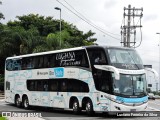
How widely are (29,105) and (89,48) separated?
29.1 feet

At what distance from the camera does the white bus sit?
21484mm

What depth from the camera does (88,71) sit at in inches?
898

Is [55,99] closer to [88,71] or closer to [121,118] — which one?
[88,71]

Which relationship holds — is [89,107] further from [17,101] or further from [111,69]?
[17,101]

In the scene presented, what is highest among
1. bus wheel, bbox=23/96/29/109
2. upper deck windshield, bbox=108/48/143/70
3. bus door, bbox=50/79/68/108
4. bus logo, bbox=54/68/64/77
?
upper deck windshield, bbox=108/48/143/70

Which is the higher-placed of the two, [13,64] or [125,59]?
[13,64]

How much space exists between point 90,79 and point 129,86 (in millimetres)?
2219

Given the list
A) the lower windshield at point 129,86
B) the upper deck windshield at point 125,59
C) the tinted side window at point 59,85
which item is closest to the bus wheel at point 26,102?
the tinted side window at point 59,85

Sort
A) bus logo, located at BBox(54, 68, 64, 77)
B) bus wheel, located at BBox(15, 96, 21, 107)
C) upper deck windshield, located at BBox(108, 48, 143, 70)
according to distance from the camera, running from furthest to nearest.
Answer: bus wheel, located at BBox(15, 96, 21, 107) → bus logo, located at BBox(54, 68, 64, 77) → upper deck windshield, located at BBox(108, 48, 143, 70)

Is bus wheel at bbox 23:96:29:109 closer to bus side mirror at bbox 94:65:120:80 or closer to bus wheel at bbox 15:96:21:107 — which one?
bus wheel at bbox 15:96:21:107

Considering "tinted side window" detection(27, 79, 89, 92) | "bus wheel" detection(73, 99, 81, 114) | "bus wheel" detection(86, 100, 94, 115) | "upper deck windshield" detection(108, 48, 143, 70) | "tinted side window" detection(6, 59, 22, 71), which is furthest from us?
"tinted side window" detection(6, 59, 22, 71)

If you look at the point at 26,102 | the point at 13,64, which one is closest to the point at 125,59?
the point at 26,102

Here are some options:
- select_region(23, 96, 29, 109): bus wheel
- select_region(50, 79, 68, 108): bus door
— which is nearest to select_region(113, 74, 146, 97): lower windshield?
select_region(50, 79, 68, 108): bus door

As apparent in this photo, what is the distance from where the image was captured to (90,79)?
2264 centimetres
